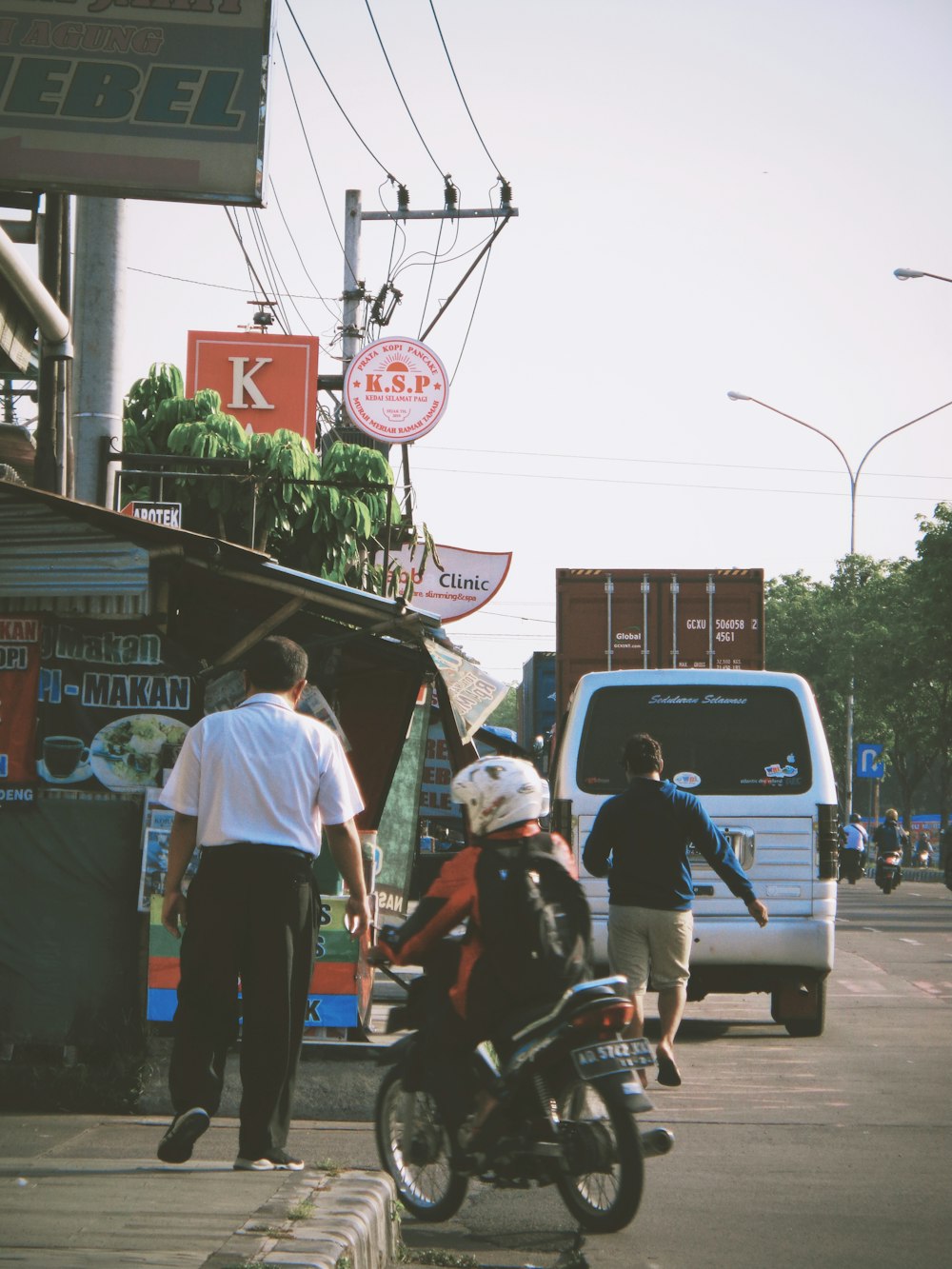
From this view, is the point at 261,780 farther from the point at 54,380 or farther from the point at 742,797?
the point at 742,797

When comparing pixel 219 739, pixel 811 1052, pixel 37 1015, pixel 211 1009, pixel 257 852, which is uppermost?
pixel 219 739

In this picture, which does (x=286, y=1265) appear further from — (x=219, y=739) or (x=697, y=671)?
(x=697, y=671)

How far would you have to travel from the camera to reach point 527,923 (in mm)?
5617

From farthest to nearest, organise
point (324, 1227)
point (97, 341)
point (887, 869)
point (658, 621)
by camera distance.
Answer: point (887, 869) < point (658, 621) < point (97, 341) < point (324, 1227)

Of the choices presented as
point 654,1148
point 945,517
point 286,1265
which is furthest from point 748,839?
point 945,517

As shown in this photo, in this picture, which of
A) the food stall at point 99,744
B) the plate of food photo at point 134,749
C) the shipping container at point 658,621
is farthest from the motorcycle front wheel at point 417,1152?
the shipping container at point 658,621

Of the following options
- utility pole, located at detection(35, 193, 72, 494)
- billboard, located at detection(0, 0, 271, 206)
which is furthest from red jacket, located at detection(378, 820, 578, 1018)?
utility pole, located at detection(35, 193, 72, 494)

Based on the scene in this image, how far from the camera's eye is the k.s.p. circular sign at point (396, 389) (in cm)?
1939

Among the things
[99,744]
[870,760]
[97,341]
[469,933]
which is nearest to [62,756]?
[99,744]

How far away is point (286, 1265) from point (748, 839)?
7.60 meters

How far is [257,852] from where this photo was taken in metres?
5.80

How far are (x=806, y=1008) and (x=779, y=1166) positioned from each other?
4754mm

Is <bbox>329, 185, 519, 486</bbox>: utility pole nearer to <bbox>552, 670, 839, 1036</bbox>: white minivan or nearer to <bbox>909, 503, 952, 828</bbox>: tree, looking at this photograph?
<bbox>552, 670, 839, 1036</bbox>: white minivan

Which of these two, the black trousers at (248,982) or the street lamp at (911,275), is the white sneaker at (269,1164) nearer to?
the black trousers at (248,982)
